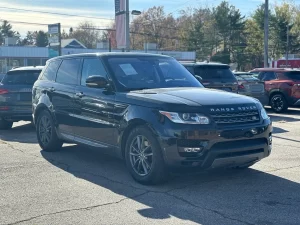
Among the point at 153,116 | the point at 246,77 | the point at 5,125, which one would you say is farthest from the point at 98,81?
the point at 246,77

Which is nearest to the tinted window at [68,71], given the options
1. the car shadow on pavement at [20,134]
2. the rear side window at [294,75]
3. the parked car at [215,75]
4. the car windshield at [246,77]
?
the car shadow on pavement at [20,134]

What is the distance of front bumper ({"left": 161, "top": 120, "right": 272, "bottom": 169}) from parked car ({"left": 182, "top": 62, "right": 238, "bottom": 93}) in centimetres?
769

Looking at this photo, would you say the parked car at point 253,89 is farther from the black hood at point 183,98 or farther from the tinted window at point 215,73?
the black hood at point 183,98

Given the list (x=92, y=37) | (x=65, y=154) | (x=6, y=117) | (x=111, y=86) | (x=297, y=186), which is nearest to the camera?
(x=297, y=186)

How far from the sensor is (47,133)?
8914 millimetres

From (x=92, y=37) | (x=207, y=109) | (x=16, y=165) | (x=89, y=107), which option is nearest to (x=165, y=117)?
(x=207, y=109)

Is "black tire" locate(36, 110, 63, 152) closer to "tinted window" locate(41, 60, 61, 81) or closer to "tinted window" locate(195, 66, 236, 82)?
"tinted window" locate(41, 60, 61, 81)

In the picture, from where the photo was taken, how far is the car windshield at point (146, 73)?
720 cm

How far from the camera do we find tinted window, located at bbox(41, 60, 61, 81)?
349 inches

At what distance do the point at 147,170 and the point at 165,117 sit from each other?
834mm

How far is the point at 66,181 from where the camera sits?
6812mm

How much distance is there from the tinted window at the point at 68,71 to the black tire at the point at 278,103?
34.5 feet

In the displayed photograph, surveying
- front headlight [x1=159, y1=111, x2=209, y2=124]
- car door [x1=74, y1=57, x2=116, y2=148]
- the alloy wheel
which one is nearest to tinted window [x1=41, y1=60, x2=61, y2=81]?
car door [x1=74, y1=57, x2=116, y2=148]

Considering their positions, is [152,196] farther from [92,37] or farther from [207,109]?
[92,37]
